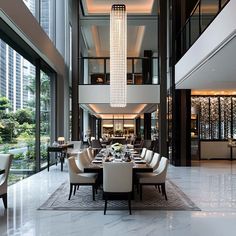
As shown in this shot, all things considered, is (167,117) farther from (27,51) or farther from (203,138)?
(27,51)

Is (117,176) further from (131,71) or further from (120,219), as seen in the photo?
(131,71)

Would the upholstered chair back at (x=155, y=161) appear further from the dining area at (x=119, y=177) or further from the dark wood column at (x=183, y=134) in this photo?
the dark wood column at (x=183, y=134)

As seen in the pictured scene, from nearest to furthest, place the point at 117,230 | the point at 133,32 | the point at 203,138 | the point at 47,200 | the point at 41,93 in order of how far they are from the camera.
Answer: the point at 117,230, the point at 47,200, the point at 41,93, the point at 203,138, the point at 133,32

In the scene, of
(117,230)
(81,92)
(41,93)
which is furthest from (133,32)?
(117,230)

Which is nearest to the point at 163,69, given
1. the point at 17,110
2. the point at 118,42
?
the point at 118,42

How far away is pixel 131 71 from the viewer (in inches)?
543

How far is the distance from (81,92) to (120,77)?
579cm

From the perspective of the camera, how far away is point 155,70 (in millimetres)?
13867

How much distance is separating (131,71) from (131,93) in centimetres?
97

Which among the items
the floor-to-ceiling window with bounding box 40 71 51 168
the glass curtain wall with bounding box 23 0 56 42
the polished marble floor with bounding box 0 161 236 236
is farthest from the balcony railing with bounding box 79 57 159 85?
the polished marble floor with bounding box 0 161 236 236

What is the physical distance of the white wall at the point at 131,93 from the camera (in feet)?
44.2

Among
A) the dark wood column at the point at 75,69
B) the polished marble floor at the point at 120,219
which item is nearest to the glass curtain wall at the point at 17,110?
the polished marble floor at the point at 120,219

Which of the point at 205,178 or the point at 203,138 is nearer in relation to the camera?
the point at 205,178

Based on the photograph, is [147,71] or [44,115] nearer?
[44,115]
